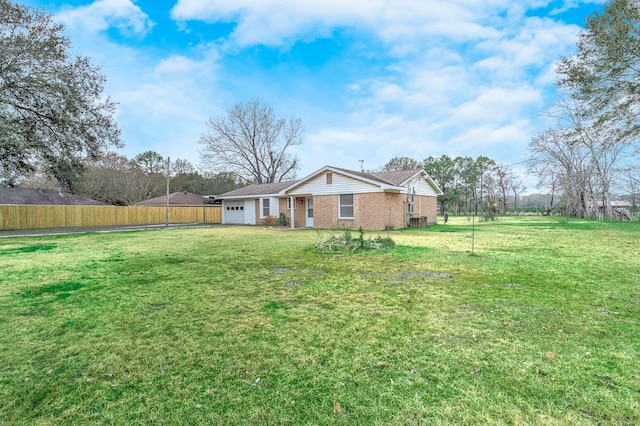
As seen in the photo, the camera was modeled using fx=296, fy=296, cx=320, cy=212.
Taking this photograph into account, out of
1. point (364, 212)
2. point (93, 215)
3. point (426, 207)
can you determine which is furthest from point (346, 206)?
point (93, 215)

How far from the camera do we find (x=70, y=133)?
12.2m

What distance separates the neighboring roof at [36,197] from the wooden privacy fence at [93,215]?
6851mm

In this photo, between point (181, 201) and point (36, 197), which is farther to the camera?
point (181, 201)

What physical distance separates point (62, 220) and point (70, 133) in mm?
16059

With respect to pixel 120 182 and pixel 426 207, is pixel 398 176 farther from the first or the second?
pixel 120 182

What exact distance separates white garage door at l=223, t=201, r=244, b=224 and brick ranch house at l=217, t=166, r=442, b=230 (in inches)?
117

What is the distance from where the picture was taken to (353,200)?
17.5 m

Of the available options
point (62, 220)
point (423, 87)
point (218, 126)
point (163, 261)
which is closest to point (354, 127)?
point (423, 87)

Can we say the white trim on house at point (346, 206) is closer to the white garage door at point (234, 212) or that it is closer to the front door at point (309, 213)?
the front door at point (309, 213)

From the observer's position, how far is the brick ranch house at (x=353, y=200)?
16.9 meters

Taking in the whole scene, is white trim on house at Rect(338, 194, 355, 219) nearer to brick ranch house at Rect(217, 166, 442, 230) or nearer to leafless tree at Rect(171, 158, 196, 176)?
brick ranch house at Rect(217, 166, 442, 230)

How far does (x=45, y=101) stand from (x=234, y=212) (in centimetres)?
1628

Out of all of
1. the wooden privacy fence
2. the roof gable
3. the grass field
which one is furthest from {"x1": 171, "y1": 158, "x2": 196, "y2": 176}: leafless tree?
the grass field

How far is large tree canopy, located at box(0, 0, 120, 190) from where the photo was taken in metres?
10.4
